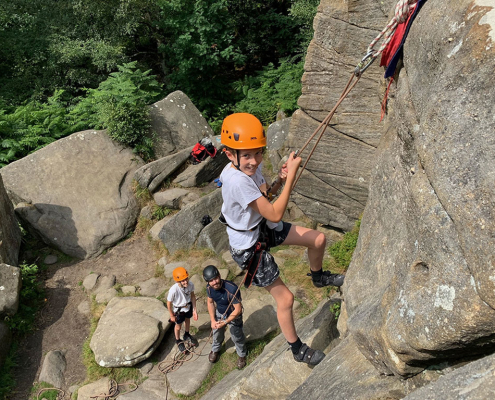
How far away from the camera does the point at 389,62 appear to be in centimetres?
422

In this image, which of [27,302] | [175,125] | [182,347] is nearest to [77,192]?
[27,302]

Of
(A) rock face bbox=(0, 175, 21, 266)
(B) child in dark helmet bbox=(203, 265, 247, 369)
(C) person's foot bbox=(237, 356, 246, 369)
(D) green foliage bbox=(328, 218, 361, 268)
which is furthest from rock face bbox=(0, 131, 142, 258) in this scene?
(D) green foliage bbox=(328, 218, 361, 268)

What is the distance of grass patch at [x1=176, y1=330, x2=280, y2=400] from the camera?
721 cm

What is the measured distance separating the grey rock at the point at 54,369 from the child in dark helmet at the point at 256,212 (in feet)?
17.9

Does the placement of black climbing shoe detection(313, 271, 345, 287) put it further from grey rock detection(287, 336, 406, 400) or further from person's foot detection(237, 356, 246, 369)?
person's foot detection(237, 356, 246, 369)

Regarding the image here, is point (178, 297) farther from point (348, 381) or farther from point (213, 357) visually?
point (348, 381)

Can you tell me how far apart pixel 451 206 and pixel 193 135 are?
11.9 m

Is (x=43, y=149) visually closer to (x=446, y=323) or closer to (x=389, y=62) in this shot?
(x=389, y=62)

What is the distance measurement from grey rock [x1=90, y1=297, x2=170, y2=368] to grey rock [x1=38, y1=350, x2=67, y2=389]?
2.46 feet

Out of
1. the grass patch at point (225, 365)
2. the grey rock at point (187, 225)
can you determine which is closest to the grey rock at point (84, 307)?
the grey rock at point (187, 225)

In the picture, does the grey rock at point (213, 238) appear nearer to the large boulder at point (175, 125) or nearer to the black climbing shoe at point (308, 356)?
the large boulder at point (175, 125)

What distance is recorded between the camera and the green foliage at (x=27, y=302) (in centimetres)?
930

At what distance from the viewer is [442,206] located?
2.86m

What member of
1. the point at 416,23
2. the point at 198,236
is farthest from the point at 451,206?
the point at 198,236
